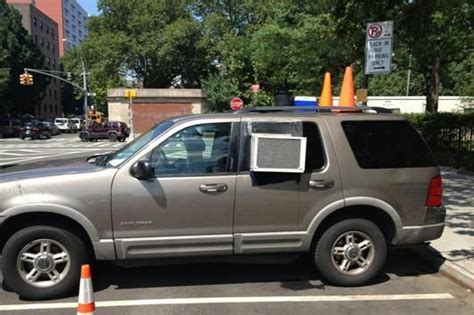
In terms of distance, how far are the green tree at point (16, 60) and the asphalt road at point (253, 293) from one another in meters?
60.8

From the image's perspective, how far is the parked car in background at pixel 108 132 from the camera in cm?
4456

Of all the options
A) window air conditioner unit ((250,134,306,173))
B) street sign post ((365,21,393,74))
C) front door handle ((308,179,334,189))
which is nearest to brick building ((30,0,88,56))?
street sign post ((365,21,393,74))

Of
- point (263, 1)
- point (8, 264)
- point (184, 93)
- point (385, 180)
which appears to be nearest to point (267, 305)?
point (385, 180)

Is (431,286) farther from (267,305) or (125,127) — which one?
(125,127)

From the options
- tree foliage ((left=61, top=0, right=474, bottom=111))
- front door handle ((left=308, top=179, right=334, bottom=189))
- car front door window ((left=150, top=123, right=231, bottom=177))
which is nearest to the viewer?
car front door window ((left=150, top=123, right=231, bottom=177))

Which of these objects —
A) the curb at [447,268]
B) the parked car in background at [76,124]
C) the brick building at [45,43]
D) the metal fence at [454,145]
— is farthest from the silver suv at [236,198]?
the brick building at [45,43]

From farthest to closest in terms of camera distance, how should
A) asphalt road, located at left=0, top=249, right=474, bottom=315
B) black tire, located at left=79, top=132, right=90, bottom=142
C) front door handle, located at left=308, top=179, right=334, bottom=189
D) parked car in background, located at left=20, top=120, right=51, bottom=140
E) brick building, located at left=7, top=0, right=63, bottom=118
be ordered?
brick building, located at left=7, top=0, right=63, bottom=118 → parked car in background, located at left=20, top=120, right=51, bottom=140 → black tire, located at left=79, top=132, right=90, bottom=142 → front door handle, located at left=308, top=179, right=334, bottom=189 → asphalt road, located at left=0, top=249, right=474, bottom=315

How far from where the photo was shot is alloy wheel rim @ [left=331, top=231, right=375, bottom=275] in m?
5.59

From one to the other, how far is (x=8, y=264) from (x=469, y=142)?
42.4 ft

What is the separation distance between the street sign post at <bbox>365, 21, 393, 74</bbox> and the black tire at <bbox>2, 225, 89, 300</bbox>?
592 cm

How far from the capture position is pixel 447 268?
602 centimetres

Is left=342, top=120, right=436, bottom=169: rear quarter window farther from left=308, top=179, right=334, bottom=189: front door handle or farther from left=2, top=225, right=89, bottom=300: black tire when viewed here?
left=2, top=225, right=89, bottom=300: black tire

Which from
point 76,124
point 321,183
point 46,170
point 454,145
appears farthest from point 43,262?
point 76,124

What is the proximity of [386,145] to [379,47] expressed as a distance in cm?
384
